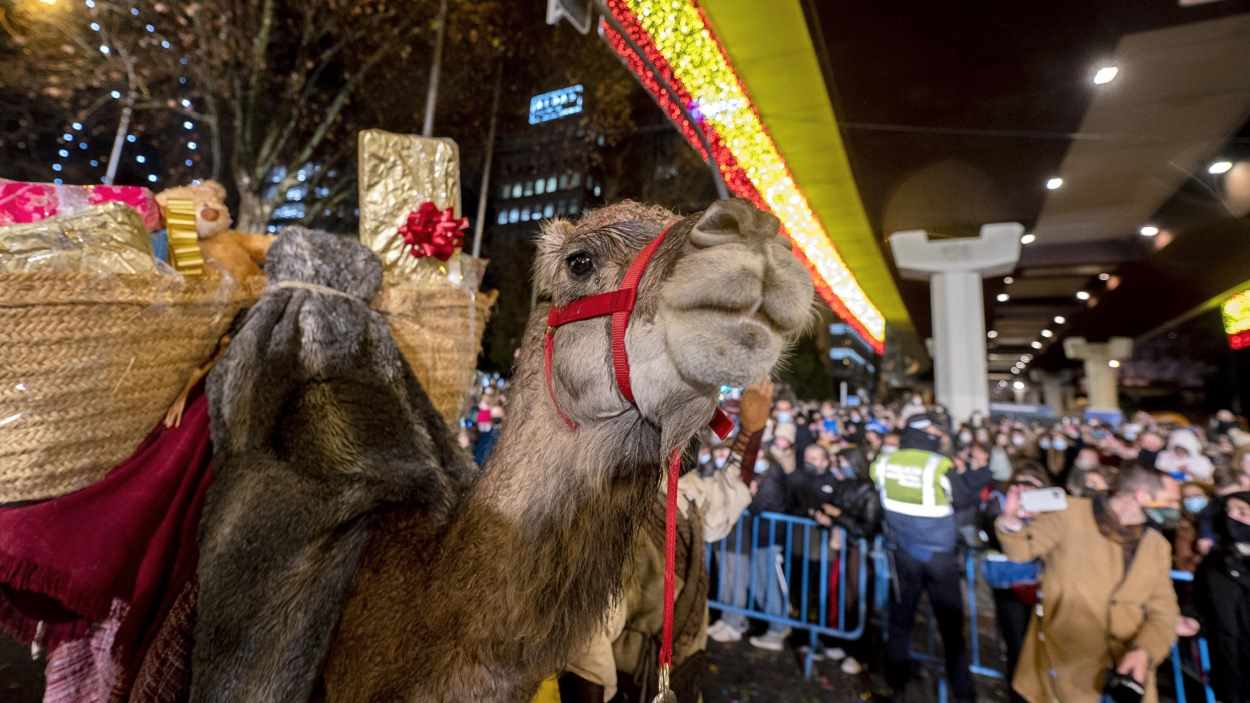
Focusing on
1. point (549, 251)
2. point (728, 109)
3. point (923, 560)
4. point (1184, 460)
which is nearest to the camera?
point (549, 251)

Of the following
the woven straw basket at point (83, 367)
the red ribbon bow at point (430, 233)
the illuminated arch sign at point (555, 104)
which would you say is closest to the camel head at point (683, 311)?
the red ribbon bow at point (430, 233)

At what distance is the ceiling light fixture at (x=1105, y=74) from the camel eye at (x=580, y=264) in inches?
226

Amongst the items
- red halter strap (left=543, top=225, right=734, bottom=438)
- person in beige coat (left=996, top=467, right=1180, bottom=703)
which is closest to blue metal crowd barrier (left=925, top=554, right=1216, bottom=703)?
person in beige coat (left=996, top=467, right=1180, bottom=703)

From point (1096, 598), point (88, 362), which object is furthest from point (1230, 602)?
point (88, 362)

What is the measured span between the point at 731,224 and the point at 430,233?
1819 mm

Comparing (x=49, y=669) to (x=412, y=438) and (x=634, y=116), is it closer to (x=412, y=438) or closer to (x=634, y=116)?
(x=412, y=438)

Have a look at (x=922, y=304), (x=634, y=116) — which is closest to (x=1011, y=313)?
(x=922, y=304)

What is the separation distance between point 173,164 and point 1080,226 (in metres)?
14.8

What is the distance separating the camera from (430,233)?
2664mm

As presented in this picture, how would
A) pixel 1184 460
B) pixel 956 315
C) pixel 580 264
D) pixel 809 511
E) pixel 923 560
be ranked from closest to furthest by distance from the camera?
pixel 580 264, pixel 923 560, pixel 809 511, pixel 1184 460, pixel 956 315

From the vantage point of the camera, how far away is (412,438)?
195cm

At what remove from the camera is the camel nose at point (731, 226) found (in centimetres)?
126

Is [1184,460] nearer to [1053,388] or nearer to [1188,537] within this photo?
[1188,537]

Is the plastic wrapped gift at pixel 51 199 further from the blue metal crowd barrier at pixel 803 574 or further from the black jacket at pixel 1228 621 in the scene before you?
the black jacket at pixel 1228 621
